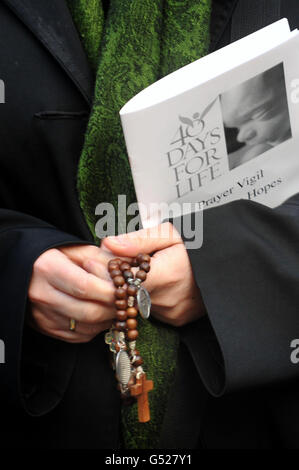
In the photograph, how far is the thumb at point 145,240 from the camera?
2.13 ft

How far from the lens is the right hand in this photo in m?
0.63

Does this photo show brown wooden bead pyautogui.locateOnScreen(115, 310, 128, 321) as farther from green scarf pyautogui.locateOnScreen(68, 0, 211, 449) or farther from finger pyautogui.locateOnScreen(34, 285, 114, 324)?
green scarf pyautogui.locateOnScreen(68, 0, 211, 449)

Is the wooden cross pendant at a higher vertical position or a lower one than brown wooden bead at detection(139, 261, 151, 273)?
lower

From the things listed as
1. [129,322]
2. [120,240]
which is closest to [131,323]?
[129,322]

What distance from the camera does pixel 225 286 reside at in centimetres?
70

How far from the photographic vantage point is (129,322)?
2.09 ft

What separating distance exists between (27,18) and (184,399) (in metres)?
0.68

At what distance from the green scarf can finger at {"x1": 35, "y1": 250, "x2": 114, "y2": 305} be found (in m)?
0.15

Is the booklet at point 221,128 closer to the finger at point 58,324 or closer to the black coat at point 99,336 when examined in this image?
the black coat at point 99,336

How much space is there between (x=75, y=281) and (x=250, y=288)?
0.27 m

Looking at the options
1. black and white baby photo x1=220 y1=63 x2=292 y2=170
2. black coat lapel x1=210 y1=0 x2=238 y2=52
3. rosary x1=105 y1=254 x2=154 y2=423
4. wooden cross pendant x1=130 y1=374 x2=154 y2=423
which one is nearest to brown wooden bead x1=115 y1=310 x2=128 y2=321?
rosary x1=105 y1=254 x2=154 y2=423

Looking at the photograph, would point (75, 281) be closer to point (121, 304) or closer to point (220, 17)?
point (121, 304)

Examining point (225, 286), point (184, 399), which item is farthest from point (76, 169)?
point (184, 399)
